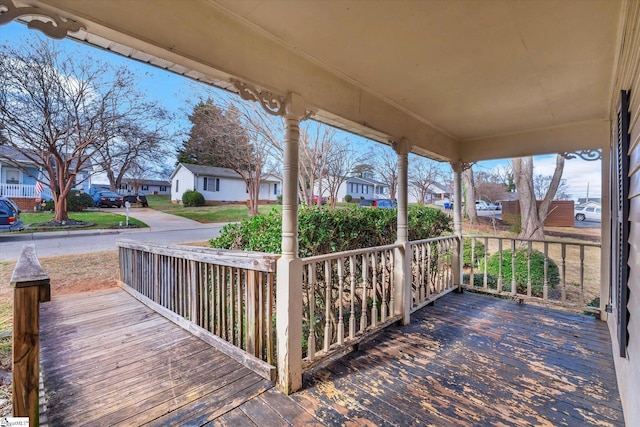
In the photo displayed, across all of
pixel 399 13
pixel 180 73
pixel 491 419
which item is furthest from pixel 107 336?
pixel 399 13

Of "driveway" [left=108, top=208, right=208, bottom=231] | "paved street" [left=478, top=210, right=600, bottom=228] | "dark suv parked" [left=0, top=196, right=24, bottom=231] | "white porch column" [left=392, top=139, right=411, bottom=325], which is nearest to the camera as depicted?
"dark suv parked" [left=0, top=196, right=24, bottom=231]

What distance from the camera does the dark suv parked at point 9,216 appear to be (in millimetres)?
2406

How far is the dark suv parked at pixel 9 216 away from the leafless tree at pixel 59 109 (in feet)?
0.87

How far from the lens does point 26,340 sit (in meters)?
1.25

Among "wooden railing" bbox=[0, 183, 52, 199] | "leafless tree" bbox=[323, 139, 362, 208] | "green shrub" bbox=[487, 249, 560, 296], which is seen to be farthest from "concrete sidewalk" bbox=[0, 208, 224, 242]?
"green shrub" bbox=[487, 249, 560, 296]

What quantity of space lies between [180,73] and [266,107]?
0.55 m

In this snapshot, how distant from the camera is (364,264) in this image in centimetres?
266

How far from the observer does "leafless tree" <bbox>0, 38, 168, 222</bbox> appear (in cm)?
247

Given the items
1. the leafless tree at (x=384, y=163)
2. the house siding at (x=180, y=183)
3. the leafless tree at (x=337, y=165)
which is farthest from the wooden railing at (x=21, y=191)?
the leafless tree at (x=384, y=163)

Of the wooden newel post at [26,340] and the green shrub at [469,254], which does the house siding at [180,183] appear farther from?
the green shrub at [469,254]

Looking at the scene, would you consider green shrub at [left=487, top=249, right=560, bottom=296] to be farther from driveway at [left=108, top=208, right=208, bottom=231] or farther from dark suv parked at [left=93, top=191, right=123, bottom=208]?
dark suv parked at [left=93, top=191, right=123, bottom=208]

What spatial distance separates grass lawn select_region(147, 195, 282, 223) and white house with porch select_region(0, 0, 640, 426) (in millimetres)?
1273

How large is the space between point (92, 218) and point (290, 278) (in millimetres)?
2535

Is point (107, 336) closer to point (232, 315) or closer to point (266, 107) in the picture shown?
point (232, 315)
